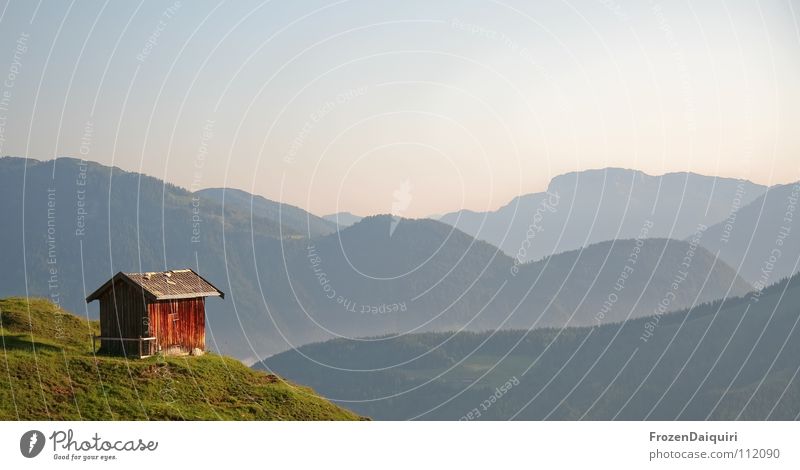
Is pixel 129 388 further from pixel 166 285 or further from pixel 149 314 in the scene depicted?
pixel 166 285

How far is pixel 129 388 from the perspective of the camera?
66.2 m

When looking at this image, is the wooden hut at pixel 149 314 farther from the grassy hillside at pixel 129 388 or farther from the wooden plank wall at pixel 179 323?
the grassy hillside at pixel 129 388

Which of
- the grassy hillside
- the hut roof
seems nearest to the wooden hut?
the hut roof

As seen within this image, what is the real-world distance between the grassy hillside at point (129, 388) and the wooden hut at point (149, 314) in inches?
51.7

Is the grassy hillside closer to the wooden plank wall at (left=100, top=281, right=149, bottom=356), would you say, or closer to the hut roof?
the wooden plank wall at (left=100, top=281, right=149, bottom=356)

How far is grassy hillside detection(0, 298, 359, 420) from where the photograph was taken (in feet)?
207

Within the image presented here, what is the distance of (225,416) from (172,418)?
12.0 feet

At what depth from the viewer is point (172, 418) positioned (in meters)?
63.3
